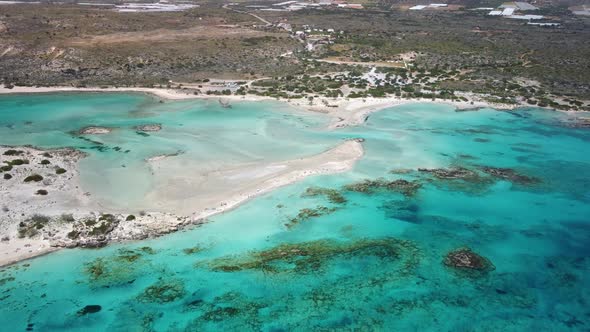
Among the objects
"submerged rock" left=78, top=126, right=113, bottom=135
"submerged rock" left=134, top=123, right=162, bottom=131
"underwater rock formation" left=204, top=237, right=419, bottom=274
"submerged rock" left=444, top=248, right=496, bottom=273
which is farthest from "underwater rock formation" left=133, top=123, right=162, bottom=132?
"submerged rock" left=444, top=248, right=496, bottom=273

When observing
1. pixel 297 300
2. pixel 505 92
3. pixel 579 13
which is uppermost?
pixel 579 13

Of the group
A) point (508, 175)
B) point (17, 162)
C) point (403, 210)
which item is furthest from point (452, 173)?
point (17, 162)

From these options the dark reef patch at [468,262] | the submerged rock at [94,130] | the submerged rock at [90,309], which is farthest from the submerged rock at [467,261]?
the submerged rock at [94,130]

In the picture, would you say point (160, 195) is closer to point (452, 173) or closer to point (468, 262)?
point (468, 262)

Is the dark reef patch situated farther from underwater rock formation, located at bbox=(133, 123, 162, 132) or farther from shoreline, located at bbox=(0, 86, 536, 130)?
underwater rock formation, located at bbox=(133, 123, 162, 132)

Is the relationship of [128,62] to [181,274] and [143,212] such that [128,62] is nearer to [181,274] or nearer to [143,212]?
[143,212]

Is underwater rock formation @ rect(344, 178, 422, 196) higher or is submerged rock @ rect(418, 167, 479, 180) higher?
submerged rock @ rect(418, 167, 479, 180)

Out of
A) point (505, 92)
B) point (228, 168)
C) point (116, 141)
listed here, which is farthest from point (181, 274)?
point (505, 92)
